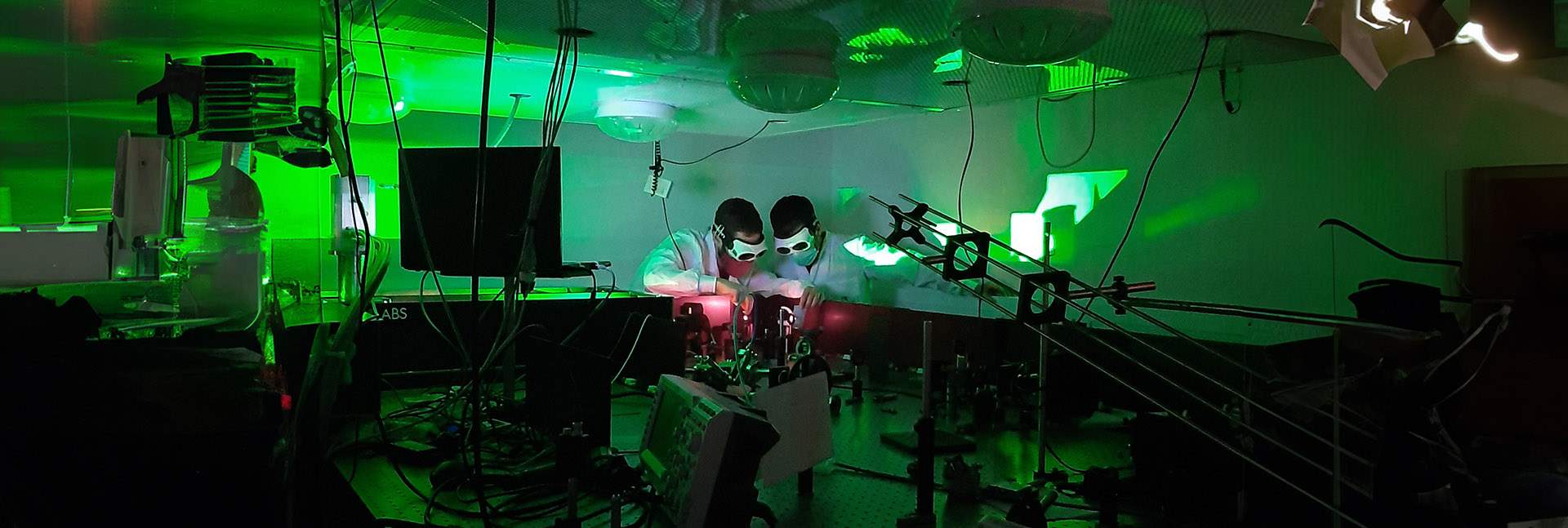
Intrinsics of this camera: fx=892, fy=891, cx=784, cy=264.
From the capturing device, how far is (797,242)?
11.4 feet

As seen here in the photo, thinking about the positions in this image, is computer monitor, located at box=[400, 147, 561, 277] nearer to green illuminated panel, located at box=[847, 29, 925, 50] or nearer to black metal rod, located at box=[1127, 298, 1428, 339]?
green illuminated panel, located at box=[847, 29, 925, 50]

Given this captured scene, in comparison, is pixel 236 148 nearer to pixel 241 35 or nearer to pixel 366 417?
pixel 241 35

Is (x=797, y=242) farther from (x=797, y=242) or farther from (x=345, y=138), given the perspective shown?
(x=345, y=138)

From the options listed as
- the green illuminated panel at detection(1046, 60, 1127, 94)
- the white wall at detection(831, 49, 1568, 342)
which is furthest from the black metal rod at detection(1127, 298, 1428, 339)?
the green illuminated panel at detection(1046, 60, 1127, 94)

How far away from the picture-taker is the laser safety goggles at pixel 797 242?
3.47 m

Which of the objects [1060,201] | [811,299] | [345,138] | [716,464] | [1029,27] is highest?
[1029,27]

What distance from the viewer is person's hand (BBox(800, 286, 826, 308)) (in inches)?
127

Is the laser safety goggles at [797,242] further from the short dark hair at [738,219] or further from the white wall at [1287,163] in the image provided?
the white wall at [1287,163]

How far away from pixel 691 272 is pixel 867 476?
206cm

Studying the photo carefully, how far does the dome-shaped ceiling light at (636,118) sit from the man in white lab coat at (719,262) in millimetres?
632

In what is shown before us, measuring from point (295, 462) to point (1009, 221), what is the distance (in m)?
2.56

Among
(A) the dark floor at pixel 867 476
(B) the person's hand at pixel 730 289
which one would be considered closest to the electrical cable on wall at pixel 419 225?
(A) the dark floor at pixel 867 476

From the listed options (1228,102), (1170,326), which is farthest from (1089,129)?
(1170,326)

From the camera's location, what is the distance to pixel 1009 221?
10.8 ft
